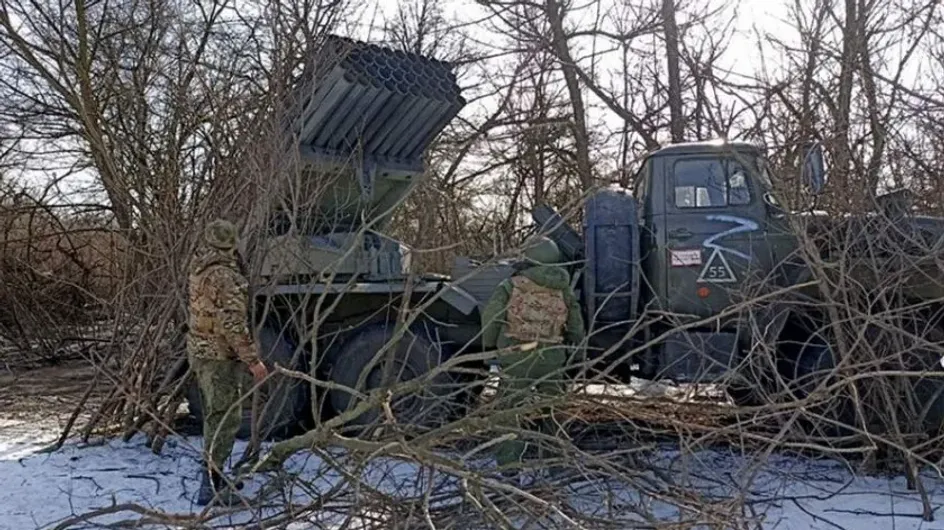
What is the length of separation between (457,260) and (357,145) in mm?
1253

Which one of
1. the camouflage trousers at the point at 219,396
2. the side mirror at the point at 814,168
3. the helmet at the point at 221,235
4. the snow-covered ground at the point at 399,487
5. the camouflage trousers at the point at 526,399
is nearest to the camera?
the camouflage trousers at the point at 526,399

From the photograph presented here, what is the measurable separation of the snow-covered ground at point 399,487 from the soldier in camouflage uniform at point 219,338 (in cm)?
26

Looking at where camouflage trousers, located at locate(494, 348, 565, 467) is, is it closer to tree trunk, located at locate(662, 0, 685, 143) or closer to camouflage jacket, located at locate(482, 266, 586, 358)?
camouflage jacket, located at locate(482, 266, 586, 358)

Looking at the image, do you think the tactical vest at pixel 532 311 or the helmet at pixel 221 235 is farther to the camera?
the tactical vest at pixel 532 311

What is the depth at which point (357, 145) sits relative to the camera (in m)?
6.84

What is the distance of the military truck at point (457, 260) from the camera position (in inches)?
247

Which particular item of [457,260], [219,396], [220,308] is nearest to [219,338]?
[220,308]

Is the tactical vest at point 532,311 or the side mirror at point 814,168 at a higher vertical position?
the side mirror at point 814,168

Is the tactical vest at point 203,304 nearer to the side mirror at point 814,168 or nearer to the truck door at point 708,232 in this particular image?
the truck door at point 708,232

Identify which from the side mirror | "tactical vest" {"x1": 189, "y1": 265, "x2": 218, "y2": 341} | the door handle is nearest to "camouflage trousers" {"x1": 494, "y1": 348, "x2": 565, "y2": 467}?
the door handle

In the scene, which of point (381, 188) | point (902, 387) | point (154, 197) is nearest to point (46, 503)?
point (154, 197)

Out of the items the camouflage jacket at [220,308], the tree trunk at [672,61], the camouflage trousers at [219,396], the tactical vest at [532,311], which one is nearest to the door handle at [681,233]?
the tactical vest at [532,311]

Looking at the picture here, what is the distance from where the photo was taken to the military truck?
6285mm

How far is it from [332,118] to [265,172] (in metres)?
1.12
